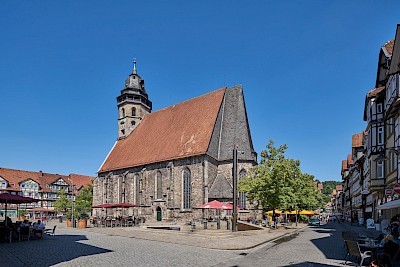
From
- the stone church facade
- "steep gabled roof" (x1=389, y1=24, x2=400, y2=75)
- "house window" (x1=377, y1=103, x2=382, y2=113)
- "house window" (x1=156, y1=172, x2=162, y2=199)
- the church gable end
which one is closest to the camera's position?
"steep gabled roof" (x1=389, y1=24, x2=400, y2=75)

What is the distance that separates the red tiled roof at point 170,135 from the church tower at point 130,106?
1635 millimetres

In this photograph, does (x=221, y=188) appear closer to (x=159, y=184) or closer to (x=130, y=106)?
(x=159, y=184)

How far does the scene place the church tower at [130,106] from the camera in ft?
191

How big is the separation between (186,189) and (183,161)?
3254 millimetres

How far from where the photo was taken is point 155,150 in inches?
1855

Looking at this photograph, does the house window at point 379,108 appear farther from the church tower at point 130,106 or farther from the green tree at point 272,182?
the church tower at point 130,106

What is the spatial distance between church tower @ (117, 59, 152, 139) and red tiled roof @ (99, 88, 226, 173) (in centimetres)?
163

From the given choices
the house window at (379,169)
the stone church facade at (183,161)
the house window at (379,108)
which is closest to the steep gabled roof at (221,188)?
the stone church facade at (183,161)

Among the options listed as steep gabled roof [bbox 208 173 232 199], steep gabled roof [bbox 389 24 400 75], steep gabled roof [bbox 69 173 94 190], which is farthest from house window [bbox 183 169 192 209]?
steep gabled roof [bbox 69 173 94 190]

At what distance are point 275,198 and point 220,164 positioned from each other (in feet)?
37.7

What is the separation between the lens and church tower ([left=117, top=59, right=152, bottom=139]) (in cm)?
5816

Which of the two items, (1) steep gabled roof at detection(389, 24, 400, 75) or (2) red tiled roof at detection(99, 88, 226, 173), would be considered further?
(2) red tiled roof at detection(99, 88, 226, 173)

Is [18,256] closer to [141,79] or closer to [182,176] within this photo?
[182,176]

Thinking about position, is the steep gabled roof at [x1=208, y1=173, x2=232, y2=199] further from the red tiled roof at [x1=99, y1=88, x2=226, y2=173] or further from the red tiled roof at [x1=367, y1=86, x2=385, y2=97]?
the red tiled roof at [x1=367, y1=86, x2=385, y2=97]
